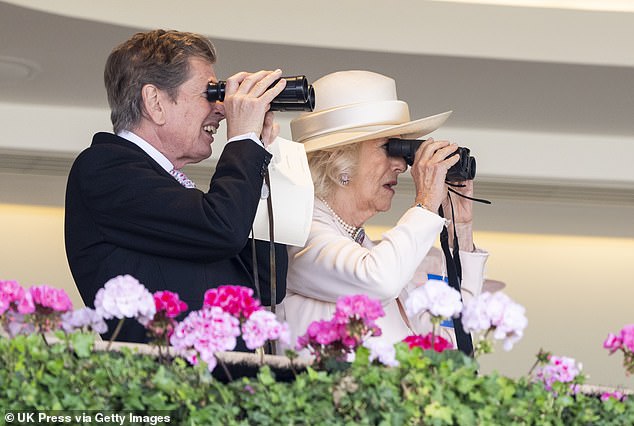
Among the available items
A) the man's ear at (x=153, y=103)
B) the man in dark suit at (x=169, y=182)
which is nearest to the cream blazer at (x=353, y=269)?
the man in dark suit at (x=169, y=182)

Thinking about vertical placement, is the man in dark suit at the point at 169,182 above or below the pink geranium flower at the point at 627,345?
above

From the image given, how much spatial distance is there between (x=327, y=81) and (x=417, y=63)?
5.49 feet

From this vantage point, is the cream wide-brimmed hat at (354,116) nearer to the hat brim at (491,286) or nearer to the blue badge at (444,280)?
the blue badge at (444,280)

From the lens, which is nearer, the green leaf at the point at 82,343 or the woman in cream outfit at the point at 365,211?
the green leaf at the point at 82,343

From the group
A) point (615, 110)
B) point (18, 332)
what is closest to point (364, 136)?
point (18, 332)

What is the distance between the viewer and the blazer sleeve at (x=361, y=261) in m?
2.13

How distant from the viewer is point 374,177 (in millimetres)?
2484

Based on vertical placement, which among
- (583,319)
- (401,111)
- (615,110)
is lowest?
(583,319)

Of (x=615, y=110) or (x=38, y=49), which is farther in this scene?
(x=615, y=110)

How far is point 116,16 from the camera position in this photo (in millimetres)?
3996

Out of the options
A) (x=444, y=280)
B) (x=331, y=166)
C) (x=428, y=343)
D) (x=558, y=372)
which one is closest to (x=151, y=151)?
(x=331, y=166)

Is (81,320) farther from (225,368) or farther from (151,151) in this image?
(151,151)

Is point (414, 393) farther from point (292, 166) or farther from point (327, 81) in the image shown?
point (327, 81)

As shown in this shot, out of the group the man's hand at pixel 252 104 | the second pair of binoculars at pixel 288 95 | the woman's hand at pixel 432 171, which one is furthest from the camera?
the woman's hand at pixel 432 171
